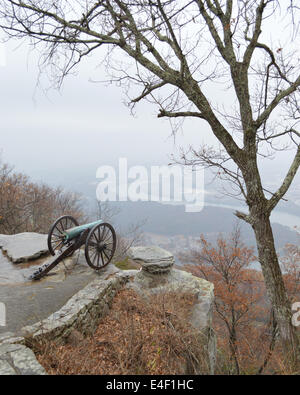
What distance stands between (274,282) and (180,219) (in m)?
61.1

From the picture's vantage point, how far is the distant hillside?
50725mm

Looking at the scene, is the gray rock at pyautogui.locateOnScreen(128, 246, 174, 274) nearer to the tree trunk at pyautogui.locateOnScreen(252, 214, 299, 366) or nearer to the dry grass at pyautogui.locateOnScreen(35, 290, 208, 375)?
the dry grass at pyautogui.locateOnScreen(35, 290, 208, 375)

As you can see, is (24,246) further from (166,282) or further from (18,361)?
(18,361)

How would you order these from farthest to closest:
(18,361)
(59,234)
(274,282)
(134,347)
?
1. (59,234)
2. (274,282)
3. (134,347)
4. (18,361)

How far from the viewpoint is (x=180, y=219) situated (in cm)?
6519

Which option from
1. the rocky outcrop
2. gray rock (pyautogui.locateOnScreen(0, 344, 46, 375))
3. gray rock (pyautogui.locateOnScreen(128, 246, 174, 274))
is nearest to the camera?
gray rock (pyautogui.locateOnScreen(0, 344, 46, 375))

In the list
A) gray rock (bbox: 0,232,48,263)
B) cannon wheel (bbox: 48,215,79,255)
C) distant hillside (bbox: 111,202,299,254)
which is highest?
cannon wheel (bbox: 48,215,79,255)

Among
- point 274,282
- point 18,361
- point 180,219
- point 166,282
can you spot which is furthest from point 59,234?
point 180,219

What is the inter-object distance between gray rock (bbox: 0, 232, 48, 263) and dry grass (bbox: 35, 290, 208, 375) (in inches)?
116

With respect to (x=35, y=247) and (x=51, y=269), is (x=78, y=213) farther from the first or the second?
(x=51, y=269)

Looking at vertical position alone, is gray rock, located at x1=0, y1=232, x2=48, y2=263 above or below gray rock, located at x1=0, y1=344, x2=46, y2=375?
above

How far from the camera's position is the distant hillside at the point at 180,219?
166 feet

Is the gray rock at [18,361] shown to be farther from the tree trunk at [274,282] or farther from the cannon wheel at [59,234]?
the tree trunk at [274,282]

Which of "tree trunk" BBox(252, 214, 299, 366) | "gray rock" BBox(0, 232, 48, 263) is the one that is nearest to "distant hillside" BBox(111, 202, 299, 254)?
"gray rock" BBox(0, 232, 48, 263)
